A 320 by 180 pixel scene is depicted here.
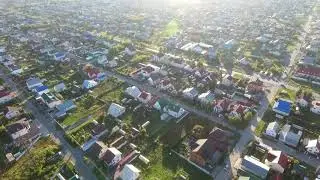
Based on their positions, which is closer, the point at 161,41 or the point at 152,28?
the point at 161,41

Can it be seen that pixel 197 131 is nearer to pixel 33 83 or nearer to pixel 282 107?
pixel 282 107

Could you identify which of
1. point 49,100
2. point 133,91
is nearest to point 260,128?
point 133,91

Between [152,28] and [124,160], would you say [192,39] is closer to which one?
[152,28]

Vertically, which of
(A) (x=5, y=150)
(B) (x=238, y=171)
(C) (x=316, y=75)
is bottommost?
(A) (x=5, y=150)

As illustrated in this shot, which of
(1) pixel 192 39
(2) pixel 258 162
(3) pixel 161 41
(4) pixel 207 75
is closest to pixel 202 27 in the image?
(1) pixel 192 39

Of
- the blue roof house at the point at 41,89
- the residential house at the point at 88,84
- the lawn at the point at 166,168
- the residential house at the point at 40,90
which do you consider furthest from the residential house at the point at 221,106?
the blue roof house at the point at 41,89

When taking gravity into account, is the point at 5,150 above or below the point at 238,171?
below
